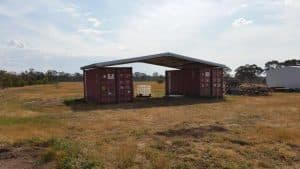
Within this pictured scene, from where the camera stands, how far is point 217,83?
112 feet

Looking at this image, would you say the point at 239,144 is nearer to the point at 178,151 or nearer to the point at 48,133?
the point at 178,151

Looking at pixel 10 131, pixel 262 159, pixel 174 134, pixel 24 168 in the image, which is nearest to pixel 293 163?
pixel 262 159

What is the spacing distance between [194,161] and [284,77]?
147ft

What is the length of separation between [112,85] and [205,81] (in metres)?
7.96

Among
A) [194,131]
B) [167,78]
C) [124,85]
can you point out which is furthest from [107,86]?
[194,131]

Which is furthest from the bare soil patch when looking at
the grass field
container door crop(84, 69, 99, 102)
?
container door crop(84, 69, 99, 102)

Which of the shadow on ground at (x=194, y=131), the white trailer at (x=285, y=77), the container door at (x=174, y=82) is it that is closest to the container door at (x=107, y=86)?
the container door at (x=174, y=82)

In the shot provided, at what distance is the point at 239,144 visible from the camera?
499 inches

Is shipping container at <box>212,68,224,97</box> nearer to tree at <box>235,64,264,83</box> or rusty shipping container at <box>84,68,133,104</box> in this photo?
rusty shipping container at <box>84,68,133,104</box>

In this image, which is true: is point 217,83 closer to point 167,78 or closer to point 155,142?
point 167,78

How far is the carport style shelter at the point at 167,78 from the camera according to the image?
29781 mm

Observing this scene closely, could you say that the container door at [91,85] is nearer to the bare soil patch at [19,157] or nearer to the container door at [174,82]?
the container door at [174,82]

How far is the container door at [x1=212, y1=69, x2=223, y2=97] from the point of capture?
34.1 meters

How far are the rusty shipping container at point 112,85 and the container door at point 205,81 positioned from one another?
6.20 meters
